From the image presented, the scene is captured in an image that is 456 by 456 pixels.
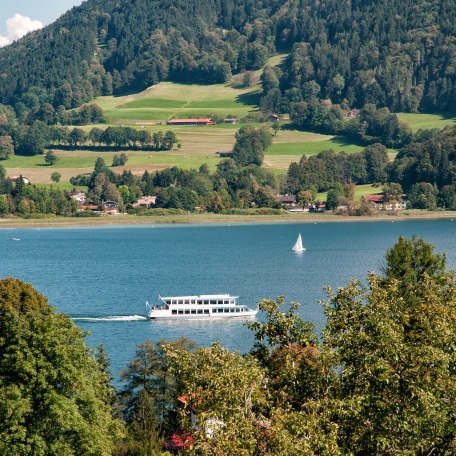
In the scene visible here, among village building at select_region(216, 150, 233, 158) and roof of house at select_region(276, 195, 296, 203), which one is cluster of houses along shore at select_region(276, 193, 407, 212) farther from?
village building at select_region(216, 150, 233, 158)

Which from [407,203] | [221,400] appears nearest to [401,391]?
[221,400]

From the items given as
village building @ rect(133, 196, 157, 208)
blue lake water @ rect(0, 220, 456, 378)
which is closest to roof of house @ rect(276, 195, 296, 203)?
blue lake water @ rect(0, 220, 456, 378)

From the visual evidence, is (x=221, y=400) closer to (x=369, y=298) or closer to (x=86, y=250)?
(x=369, y=298)

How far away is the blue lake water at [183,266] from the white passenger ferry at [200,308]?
1.09 m

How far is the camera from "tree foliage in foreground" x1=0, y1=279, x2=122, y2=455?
1102 inches

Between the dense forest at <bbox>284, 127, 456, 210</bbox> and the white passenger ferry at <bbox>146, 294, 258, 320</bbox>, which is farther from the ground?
the dense forest at <bbox>284, 127, 456, 210</bbox>

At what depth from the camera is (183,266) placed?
104 m

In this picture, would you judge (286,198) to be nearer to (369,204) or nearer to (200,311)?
(369,204)

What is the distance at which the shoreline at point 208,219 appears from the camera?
15762 cm

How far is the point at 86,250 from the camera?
122m

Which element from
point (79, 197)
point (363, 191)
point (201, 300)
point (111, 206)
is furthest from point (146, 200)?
point (201, 300)

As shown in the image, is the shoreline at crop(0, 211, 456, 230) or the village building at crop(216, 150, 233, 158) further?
the village building at crop(216, 150, 233, 158)

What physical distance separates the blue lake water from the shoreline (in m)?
1.12

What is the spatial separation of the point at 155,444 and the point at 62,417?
15.5 feet
